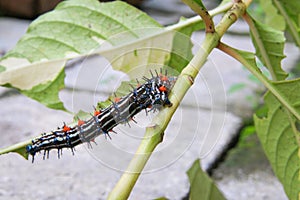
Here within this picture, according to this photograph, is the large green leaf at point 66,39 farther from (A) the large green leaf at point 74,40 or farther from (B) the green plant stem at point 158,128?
(B) the green plant stem at point 158,128

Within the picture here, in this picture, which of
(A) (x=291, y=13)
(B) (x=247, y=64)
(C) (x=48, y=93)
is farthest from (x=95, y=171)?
(B) (x=247, y=64)

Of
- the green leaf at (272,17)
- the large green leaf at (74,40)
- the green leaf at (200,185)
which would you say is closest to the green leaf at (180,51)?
the large green leaf at (74,40)

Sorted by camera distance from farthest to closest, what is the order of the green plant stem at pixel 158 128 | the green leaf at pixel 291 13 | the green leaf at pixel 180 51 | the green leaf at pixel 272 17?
the green leaf at pixel 272 17
the green leaf at pixel 291 13
the green leaf at pixel 180 51
the green plant stem at pixel 158 128

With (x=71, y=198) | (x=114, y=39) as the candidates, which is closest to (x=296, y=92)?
(x=114, y=39)

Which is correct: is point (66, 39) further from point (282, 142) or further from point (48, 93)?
point (282, 142)

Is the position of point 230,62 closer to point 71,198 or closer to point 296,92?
point 71,198

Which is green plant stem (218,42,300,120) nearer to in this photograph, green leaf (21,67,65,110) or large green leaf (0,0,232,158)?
large green leaf (0,0,232,158)
